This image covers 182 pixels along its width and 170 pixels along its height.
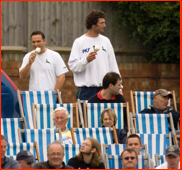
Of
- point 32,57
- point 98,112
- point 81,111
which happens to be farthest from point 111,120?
point 32,57

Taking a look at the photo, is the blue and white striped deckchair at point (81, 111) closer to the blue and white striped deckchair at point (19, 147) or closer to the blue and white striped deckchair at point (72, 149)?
the blue and white striped deckchair at point (72, 149)

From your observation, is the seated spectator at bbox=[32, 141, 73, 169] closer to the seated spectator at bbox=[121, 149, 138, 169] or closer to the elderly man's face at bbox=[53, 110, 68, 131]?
the seated spectator at bbox=[121, 149, 138, 169]

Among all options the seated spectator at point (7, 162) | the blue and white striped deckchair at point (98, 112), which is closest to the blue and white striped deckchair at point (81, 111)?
the blue and white striped deckchair at point (98, 112)

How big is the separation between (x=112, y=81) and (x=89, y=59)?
1.52 feet

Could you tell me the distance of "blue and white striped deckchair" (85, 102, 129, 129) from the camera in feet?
25.4

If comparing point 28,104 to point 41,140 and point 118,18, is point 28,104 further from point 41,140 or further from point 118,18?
point 118,18

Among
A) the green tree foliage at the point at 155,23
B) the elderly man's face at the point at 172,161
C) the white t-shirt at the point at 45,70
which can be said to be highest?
the green tree foliage at the point at 155,23

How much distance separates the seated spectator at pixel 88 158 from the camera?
609 cm

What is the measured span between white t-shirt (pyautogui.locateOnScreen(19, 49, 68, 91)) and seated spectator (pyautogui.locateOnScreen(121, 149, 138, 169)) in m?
2.67

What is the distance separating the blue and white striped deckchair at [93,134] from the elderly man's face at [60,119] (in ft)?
1.06

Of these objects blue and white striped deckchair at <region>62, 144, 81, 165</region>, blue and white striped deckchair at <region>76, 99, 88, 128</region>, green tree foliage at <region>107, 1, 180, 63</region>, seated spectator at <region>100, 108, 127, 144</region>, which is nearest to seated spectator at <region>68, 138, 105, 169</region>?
blue and white striped deckchair at <region>62, 144, 81, 165</region>

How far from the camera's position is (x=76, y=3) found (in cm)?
1120

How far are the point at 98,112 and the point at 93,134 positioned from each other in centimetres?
84

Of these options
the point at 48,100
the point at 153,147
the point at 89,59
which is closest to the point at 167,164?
the point at 153,147
